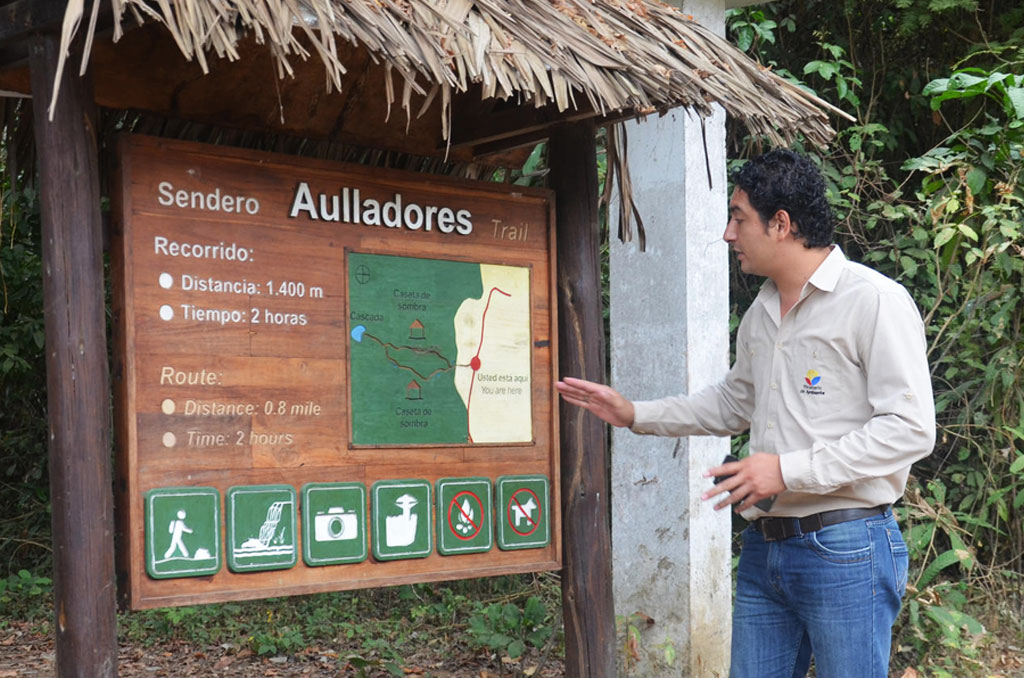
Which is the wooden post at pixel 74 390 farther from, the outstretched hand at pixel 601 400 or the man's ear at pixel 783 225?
the man's ear at pixel 783 225

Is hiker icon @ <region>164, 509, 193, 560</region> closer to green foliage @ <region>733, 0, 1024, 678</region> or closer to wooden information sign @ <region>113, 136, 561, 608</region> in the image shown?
wooden information sign @ <region>113, 136, 561, 608</region>

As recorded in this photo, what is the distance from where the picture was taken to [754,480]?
9.55 feet

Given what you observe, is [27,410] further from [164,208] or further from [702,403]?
[702,403]

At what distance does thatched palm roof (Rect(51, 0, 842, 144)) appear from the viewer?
2885mm

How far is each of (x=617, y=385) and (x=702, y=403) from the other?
5.34 ft

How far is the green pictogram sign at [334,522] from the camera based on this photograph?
140 inches

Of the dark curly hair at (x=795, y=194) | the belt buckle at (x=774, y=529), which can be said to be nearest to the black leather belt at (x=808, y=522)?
the belt buckle at (x=774, y=529)

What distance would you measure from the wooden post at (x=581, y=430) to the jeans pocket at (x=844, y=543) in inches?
53.0

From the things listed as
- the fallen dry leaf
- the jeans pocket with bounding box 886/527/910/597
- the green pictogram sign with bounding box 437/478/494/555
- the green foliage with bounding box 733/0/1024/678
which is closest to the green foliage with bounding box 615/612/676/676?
the green pictogram sign with bounding box 437/478/494/555

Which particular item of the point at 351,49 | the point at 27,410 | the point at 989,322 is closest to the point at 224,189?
the point at 351,49

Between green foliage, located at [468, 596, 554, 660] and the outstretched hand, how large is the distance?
2.06 metres

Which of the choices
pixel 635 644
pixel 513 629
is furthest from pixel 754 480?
pixel 513 629

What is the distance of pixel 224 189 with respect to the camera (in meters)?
3.50

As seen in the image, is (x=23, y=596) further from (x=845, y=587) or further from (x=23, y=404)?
(x=845, y=587)
